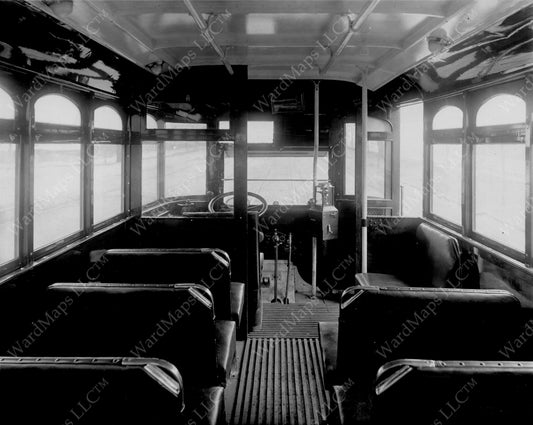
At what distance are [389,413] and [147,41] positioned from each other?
3432 mm

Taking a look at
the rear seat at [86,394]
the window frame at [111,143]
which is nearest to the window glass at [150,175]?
the window frame at [111,143]

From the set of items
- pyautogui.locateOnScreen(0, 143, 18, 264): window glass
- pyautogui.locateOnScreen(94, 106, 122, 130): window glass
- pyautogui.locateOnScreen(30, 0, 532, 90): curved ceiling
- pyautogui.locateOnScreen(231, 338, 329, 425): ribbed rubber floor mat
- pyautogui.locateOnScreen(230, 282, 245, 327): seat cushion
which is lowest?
pyautogui.locateOnScreen(231, 338, 329, 425): ribbed rubber floor mat

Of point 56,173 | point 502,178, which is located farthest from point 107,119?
point 502,178

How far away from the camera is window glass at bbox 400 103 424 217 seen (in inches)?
212

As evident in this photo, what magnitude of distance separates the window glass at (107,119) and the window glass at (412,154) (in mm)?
3261

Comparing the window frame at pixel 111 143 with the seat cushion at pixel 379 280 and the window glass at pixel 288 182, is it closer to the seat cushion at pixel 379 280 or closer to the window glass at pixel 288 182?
the window glass at pixel 288 182

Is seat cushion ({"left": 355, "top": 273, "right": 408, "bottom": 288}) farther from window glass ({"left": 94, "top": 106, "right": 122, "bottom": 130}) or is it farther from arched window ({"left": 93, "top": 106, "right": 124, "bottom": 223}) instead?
window glass ({"left": 94, "top": 106, "right": 122, "bottom": 130})

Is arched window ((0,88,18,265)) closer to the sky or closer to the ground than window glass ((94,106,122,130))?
closer to the ground

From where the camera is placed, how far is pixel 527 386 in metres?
1.50

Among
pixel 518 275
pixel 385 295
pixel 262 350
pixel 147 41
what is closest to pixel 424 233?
pixel 518 275

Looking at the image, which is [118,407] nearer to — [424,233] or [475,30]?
[475,30]

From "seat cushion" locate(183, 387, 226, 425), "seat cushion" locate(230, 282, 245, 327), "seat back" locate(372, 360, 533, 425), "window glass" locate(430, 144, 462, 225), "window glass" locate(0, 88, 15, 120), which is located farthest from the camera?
"window glass" locate(430, 144, 462, 225)

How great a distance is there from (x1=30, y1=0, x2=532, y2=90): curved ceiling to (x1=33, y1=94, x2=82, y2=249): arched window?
1.98ft

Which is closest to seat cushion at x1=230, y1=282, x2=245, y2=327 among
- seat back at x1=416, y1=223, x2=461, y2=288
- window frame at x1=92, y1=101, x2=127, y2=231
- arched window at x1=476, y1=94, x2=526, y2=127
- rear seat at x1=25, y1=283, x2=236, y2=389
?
rear seat at x1=25, y1=283, x2=236, y2=389
